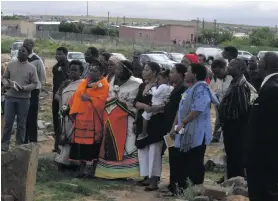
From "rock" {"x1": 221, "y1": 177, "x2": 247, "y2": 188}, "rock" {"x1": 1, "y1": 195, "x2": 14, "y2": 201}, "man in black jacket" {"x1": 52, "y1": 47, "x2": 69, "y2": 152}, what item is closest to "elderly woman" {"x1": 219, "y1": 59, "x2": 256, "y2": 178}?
"rock" {"x1": 221, "y1": 177, "x2": 247, "y2": 188}

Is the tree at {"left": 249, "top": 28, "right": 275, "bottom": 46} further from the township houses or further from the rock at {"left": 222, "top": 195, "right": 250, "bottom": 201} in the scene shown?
the rock at {"left": 222, "top": 195, "right": 250, "bottom": 201}

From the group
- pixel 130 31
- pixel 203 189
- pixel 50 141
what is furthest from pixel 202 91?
pixel 130 31

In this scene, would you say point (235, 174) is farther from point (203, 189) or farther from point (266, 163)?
point (266, 163)

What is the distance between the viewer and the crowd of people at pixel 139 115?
668 centimetres

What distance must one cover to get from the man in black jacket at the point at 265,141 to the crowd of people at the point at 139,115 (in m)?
1.18

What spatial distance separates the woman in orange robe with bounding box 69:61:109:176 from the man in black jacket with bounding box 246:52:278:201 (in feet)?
10.1

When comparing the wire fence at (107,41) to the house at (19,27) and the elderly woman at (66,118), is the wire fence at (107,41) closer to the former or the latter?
the house at (19,27)

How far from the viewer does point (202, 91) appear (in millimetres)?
6559

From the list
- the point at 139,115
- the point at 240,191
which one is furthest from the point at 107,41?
the point at 240,191

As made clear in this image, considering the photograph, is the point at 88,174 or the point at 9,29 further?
the point at 9,29

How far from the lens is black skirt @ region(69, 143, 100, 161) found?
7.75 m

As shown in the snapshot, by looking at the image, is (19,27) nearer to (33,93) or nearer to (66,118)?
(33,93)

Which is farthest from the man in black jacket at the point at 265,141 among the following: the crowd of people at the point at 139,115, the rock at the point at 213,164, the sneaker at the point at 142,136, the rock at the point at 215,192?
the rock at the point at 213,164

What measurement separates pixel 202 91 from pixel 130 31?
7548 cm
